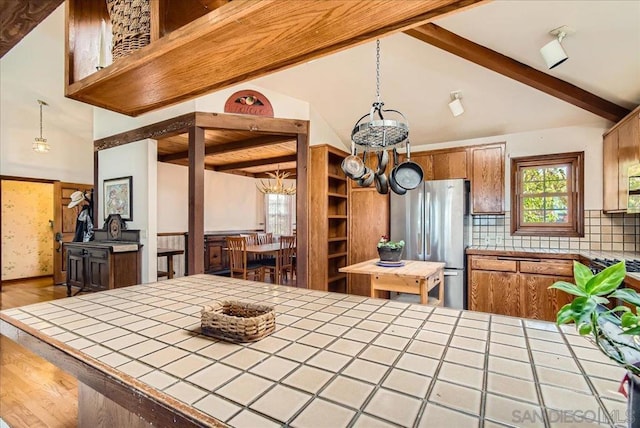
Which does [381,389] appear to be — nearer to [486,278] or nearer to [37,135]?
[486,278]

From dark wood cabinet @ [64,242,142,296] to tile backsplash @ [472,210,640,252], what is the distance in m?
4.37

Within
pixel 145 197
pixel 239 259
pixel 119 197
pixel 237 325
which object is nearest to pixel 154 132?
pixel 145 197

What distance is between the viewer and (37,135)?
5.60 m

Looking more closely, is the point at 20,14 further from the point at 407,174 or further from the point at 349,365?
the point at 407,174

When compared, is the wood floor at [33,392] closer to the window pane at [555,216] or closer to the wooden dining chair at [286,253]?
the wooden dining chair at [286,253]

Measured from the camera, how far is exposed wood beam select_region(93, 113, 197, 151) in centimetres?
359

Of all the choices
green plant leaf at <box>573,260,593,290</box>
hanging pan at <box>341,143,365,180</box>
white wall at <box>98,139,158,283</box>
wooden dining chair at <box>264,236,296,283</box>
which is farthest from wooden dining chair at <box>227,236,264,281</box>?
green plant leaf at <box>573,260,593,290</box>

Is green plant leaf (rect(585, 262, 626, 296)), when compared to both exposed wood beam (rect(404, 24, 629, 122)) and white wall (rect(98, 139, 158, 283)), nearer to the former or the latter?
exposed wood beam (rect(404, 24, 629, 122))

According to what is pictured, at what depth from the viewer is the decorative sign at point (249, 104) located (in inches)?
142

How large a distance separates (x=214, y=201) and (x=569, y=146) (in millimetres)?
5924

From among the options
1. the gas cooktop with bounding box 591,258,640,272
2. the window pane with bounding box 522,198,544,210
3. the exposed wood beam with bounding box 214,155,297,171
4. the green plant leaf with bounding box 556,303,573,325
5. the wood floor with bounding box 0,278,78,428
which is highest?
the exposed wood beam with bounding box 214,155,297,171

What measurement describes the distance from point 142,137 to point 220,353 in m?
4.05

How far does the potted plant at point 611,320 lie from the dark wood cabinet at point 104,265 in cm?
440

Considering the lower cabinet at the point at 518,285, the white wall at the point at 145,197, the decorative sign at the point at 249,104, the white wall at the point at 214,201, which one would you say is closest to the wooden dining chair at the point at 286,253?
the white wall at the point at 145,197
